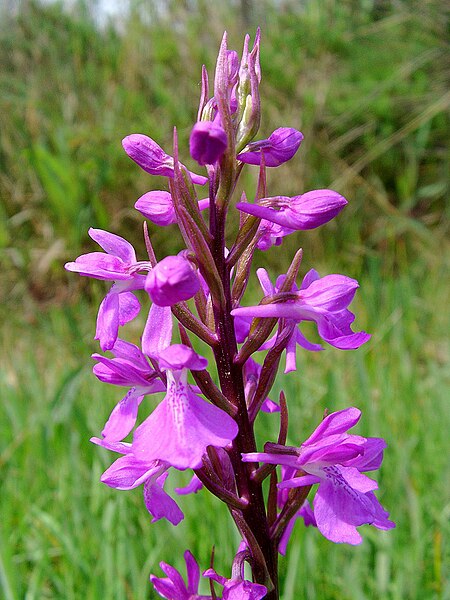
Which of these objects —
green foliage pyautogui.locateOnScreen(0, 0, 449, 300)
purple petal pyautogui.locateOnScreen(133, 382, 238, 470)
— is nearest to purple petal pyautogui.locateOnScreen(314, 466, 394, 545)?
purple petal pyautogui.locateOnScreen(133, 382, 238, 470)

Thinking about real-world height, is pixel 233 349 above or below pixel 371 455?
above

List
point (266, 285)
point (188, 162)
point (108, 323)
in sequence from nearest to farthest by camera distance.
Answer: point (108, 323)
point (266, 285)
point (188, 162)

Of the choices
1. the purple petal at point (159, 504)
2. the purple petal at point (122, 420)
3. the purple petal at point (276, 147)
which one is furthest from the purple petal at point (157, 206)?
the purple petal at point (159, 504)

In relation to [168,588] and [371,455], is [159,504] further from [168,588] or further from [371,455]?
[371,455]

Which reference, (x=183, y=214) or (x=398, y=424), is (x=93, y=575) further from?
(x=398, y=424)

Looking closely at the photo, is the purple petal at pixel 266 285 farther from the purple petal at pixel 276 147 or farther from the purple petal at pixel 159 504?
the purple petal at pixel 159 504

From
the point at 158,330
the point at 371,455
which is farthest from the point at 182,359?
the point at 371,455
